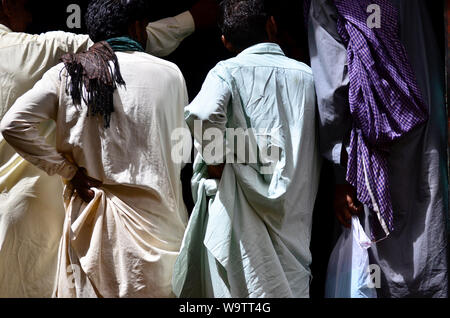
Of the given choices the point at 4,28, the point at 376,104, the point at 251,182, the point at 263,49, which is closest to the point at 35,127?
the point at 4,28

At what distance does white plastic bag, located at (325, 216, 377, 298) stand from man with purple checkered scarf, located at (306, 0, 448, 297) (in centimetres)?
6

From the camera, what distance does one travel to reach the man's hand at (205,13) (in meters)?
5.05

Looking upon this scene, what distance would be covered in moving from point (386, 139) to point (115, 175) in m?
1.14

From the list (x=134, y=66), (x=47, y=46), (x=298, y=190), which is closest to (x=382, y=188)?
(x=298, y=190)

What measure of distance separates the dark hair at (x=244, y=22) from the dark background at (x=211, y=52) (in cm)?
48

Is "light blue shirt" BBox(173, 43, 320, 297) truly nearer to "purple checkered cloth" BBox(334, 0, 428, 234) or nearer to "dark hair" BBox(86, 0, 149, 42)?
"purple checkered cloth" BBox(334, 0, 428, 234)

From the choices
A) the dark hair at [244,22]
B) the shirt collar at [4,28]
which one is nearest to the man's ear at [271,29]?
the dark hair at [244,22]

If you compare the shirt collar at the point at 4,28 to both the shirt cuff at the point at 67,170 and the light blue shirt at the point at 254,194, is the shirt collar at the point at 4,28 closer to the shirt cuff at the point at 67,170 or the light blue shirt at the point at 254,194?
the shirt cuff at the point at 67,170

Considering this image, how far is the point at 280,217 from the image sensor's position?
429cm

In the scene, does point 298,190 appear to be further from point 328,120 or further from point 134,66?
point 134,66

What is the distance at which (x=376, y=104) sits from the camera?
4.39 meters

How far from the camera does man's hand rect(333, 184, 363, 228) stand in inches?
177

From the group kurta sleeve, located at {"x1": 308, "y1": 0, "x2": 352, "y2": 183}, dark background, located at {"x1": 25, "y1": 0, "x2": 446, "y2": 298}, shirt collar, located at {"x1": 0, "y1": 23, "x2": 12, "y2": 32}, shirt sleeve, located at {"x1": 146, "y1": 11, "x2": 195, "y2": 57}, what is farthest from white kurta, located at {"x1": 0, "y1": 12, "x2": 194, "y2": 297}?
kurta sleeve, located at {"x1": 308, "y1": 0, "x2": 352, "y2": 183}

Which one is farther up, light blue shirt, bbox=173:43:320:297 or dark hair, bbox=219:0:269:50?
dark hair, bbox=219:0:269:50
